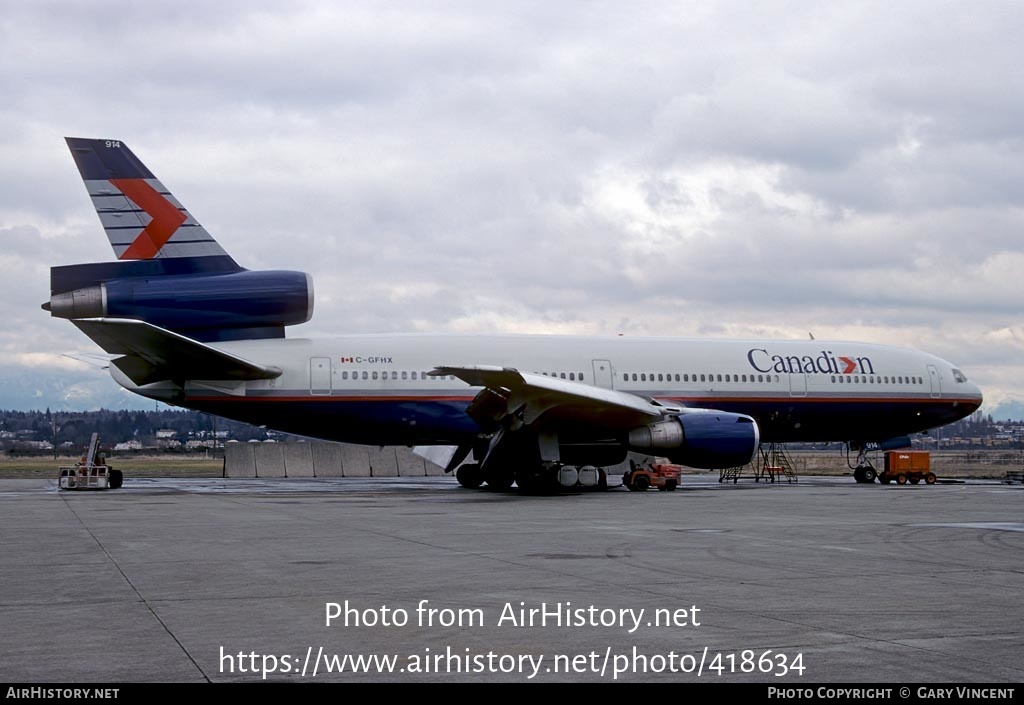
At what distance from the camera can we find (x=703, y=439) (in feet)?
85.7

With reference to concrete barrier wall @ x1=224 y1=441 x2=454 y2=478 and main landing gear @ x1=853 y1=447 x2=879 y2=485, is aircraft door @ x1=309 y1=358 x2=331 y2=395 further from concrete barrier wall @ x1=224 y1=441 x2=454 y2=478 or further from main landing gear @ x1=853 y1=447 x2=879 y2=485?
main landing gear @ x1=853 y1=447 x2=879 y2=485

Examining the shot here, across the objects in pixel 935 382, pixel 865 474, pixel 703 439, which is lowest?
pixel 865 474

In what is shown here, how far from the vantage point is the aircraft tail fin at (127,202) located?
25.9 meters

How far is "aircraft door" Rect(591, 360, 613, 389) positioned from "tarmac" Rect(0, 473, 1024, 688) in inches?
506

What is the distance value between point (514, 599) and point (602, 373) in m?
21.6

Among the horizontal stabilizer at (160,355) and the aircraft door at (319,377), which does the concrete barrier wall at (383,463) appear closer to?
the aircraft door at (319,377)

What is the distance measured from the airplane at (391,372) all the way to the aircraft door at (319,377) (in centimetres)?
4

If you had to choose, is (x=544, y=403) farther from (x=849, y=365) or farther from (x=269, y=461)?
(x=269, y=461)

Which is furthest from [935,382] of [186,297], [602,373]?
[186,297]

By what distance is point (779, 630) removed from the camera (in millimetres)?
7113

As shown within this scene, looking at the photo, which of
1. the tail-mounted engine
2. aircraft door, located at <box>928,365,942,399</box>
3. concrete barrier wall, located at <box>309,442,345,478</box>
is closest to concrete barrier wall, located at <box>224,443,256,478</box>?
concrete barrier wall, located at <box>309,442,345,478</box>

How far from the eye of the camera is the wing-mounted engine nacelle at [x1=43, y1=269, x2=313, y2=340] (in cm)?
2550

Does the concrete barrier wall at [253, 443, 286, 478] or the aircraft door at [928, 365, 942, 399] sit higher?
the aircraft door at [928, 365, 942, 399]

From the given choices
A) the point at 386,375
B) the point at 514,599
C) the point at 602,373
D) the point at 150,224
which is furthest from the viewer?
the point at 602,373
